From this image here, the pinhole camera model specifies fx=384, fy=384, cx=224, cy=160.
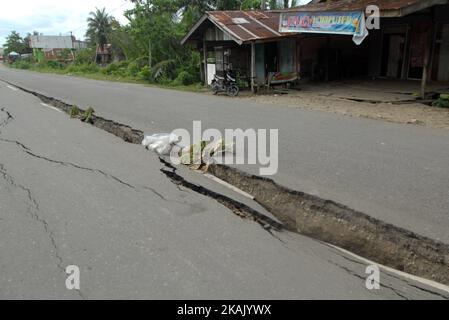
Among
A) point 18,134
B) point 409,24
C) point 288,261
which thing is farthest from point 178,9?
point 288,261

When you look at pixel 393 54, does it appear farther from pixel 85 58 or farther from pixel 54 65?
pixel 54 65

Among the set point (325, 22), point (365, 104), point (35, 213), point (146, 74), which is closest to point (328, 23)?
point (325, 22)

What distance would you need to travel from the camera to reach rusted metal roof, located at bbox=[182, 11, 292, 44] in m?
16.1

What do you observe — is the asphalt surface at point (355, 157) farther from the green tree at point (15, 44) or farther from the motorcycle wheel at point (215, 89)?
the green tree at point (15, 44)

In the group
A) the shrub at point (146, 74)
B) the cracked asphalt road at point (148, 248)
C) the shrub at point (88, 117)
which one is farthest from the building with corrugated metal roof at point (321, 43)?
the cracked asphalt road at point (148, 248)

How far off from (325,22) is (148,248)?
1221 cm

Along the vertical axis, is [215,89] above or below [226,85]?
below

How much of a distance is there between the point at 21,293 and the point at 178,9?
26.6m

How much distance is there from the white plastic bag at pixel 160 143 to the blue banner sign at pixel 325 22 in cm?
806

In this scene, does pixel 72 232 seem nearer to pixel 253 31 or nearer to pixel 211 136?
pixel 211 136

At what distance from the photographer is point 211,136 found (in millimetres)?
Result: 7852

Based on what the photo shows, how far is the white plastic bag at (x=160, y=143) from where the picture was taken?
6875 millimetres

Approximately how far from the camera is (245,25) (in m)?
17.4

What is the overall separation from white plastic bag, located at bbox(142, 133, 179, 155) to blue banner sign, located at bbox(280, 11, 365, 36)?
8.06 metres
